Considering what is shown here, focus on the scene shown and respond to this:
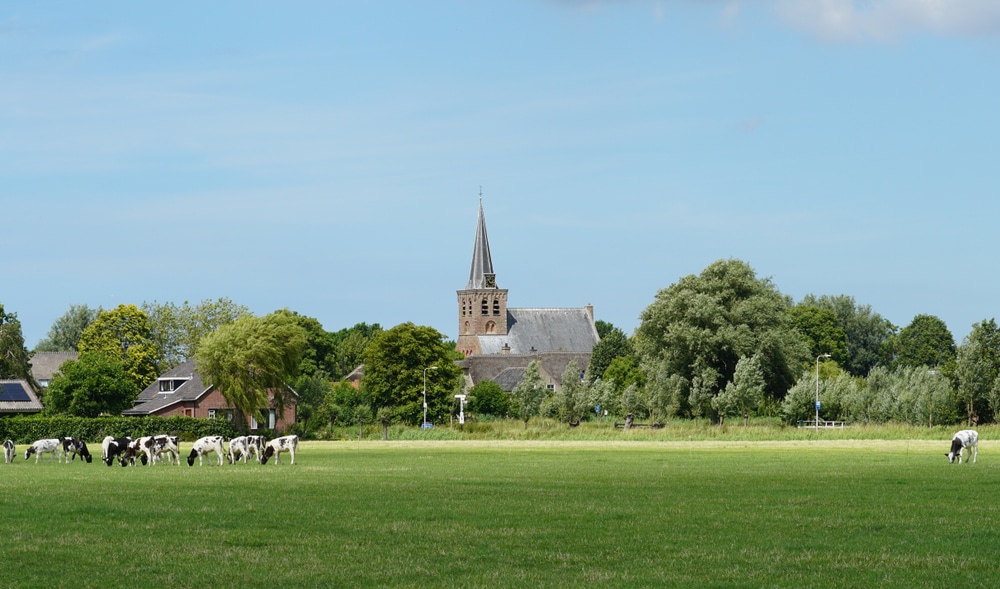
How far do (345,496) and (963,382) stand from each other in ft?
220

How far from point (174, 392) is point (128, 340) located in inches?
1098

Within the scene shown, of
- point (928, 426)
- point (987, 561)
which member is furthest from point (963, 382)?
point (987, 561)

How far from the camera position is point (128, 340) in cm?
13338

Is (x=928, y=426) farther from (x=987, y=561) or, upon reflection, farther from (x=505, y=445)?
(x=987, y=561)

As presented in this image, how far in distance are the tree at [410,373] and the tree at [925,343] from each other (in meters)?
101

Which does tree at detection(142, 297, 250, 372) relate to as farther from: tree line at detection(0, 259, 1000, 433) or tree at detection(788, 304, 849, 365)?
tree at detection(788, 304, 849, 365)

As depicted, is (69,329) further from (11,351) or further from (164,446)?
(164,446)

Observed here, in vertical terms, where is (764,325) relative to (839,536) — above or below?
above

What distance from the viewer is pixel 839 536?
2069 centimetres

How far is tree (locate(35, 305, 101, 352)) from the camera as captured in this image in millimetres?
189875

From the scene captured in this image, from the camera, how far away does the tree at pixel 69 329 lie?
18988cm

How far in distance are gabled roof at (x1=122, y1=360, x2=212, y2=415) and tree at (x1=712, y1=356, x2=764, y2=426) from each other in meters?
38.8

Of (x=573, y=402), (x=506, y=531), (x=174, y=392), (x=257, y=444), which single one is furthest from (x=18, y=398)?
(x=506, y=531)

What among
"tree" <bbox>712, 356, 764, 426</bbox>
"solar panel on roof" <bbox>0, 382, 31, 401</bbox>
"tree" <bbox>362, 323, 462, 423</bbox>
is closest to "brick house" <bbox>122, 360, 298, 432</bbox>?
"tree" <bbox>362, 323, 462, 423</bbox>
